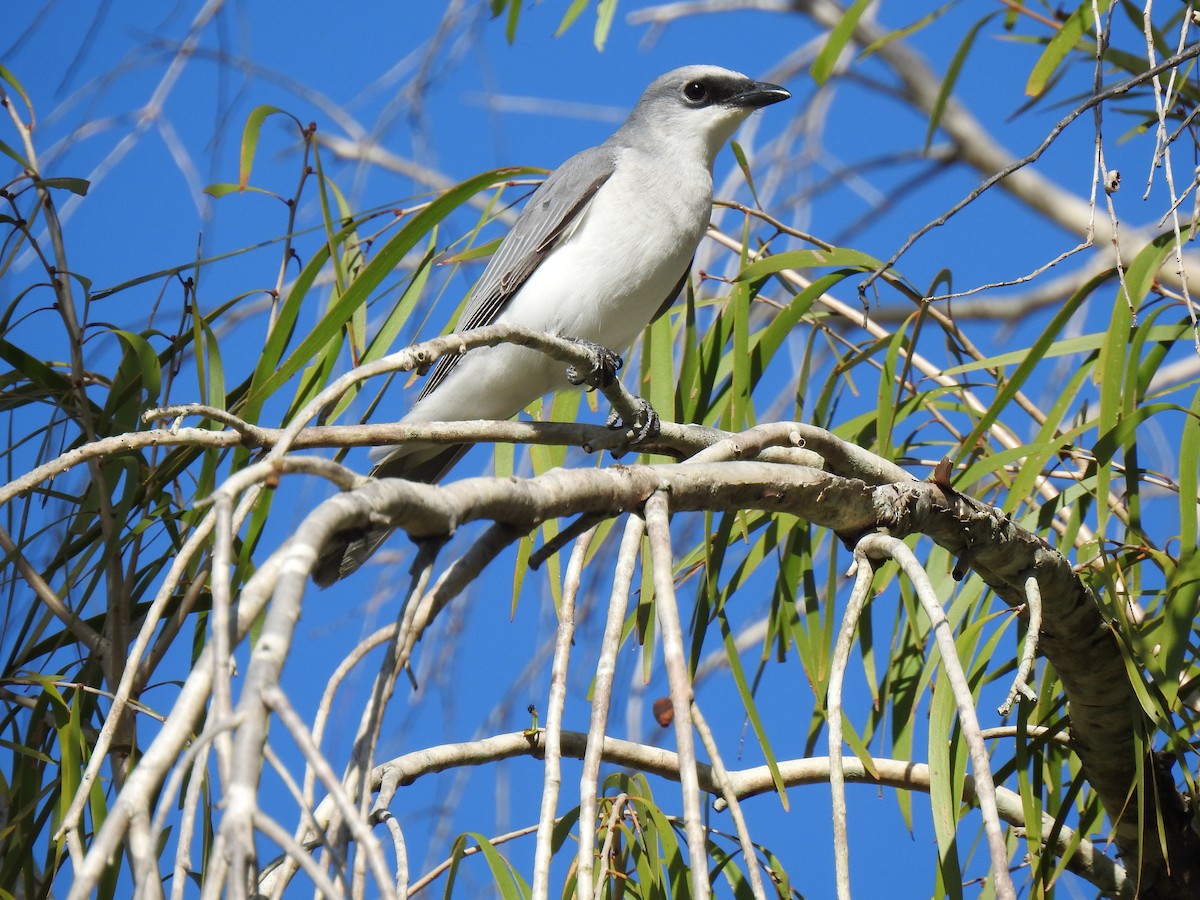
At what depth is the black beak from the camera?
10.0ft

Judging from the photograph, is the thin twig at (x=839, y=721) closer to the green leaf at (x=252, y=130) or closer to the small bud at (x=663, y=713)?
the small bud at (x=663, y=713)

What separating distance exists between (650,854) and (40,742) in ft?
3.13

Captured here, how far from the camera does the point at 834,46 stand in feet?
6.48

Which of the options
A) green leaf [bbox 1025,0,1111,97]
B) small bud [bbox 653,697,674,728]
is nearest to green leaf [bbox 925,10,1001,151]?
green leaf [bbox 1025,0,1111,97]

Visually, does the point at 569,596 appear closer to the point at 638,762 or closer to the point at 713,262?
the point at 638,762

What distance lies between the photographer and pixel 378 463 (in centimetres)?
255

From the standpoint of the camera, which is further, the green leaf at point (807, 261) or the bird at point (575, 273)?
the bird at point (575, 273)

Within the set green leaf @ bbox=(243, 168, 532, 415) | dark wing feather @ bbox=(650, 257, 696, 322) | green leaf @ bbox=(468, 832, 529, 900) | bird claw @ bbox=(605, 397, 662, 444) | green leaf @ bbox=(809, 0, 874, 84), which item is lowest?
green leaf @ bbox=(468, 832, 529, 900)

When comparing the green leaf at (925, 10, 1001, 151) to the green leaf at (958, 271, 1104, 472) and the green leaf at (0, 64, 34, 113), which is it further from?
the green leaf at (0, 64, 34, 113)

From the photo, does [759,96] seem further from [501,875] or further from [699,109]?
[501,875]

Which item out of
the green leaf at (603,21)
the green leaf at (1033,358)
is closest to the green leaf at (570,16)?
the green leaf at (603,21)

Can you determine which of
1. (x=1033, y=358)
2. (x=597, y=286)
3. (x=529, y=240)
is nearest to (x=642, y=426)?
(x=1033, y=358)

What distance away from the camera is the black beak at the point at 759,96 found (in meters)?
3.06

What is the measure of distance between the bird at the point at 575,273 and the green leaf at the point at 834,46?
741 millimetres
